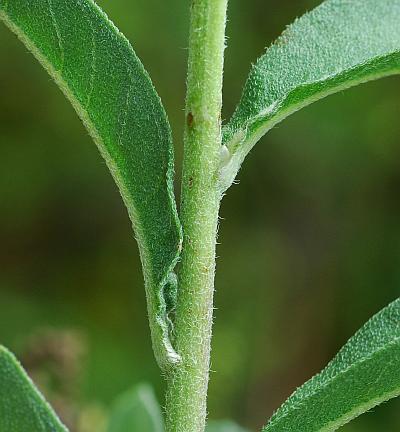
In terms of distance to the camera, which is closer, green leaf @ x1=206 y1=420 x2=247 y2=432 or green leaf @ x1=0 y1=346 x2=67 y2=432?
green leaf @ x1=0 y1=346 x2=67 y2=432

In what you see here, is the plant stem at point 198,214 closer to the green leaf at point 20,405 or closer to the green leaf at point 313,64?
the green leaf at point 313,64

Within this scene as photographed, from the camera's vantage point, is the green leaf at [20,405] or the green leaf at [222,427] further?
the green leaf at [222,427]

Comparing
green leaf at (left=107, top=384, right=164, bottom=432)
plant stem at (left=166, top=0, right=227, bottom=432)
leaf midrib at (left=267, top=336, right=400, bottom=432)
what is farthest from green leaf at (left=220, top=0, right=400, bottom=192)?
green leaf at (left=107, top=384, right=164, bottom=432)

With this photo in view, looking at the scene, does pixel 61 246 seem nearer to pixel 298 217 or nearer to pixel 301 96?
pixel 298 217

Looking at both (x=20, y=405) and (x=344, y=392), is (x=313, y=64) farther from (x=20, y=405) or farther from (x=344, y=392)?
Answer: (x=20, y=405)

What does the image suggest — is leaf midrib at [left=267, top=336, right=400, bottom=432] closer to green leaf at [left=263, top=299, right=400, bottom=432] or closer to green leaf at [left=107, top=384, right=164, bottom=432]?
green leaf at [left=263, top=299, right=400, bottom=432]

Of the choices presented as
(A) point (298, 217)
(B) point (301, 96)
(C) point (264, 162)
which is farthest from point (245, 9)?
(B) point (301, 96)

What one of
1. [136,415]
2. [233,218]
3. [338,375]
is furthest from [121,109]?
[233,218]

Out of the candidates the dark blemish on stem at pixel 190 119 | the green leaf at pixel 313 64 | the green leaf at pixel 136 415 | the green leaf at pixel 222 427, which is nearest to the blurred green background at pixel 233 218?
the green leaf at pixel 222 427
